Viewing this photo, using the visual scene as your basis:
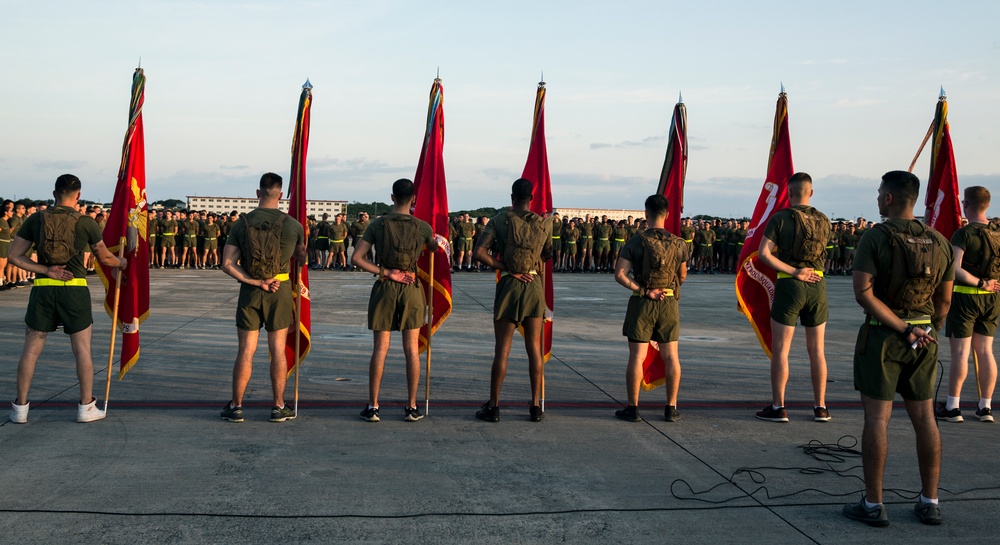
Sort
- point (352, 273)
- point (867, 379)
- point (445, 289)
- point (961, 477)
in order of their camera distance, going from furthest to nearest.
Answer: point (352, 273) < point (445, 289) < point (961, 477) < point (867, 379)

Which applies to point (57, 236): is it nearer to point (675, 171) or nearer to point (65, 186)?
point (65, 186)

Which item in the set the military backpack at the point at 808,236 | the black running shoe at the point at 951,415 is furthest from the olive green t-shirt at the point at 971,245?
the black running shoe at the point at 951,415

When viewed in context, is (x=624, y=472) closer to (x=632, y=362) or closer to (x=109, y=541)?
(x=632, y=362)

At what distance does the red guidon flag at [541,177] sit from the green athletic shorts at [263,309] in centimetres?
241

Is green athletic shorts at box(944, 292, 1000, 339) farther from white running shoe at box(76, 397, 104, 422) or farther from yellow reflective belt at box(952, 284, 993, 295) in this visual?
white running shoe at box(76, 397, 104, 422)

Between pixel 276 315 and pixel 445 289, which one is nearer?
pixel 276 315

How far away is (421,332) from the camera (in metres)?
7.79

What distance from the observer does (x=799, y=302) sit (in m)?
7.14

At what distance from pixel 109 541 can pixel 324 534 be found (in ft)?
3.45

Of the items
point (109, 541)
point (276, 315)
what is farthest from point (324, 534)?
point (276, 315)

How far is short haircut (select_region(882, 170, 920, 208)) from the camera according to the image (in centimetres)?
479

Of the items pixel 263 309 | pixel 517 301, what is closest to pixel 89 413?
pixel 263 309

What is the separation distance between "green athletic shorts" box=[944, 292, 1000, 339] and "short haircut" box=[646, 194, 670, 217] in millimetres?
2662

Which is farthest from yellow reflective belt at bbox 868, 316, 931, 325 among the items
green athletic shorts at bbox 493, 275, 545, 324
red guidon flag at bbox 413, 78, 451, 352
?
red guidon flag at bbox 413, 78, 451, 352
